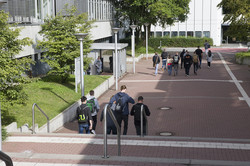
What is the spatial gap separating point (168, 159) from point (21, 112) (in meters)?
8.13

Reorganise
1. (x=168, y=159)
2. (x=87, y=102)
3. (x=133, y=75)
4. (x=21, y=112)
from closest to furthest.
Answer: (x=168, y=159) < (x=87, y=102) < (x=21, y=112) < (x=133, y=75)

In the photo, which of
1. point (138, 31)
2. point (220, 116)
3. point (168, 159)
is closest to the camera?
point (168, 159)

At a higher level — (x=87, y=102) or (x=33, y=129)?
(x=87, y=102)

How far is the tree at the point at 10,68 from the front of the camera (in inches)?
458

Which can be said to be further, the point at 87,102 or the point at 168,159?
the point at 87,102

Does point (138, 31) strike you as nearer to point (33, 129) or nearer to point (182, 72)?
point (182, 72)

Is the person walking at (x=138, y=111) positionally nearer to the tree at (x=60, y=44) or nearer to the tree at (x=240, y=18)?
the tree at (x=60, y=44)

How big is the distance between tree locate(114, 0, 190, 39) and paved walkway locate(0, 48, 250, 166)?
17054 mm

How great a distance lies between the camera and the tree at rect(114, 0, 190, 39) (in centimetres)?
4403

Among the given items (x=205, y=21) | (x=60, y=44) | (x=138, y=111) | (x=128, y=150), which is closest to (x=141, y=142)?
(x=128, y=150)

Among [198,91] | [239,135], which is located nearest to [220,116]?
[239,135]

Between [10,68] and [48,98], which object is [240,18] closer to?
[48,98]

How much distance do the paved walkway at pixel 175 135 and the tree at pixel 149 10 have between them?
56.0 feet

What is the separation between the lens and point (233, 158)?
9.04m
